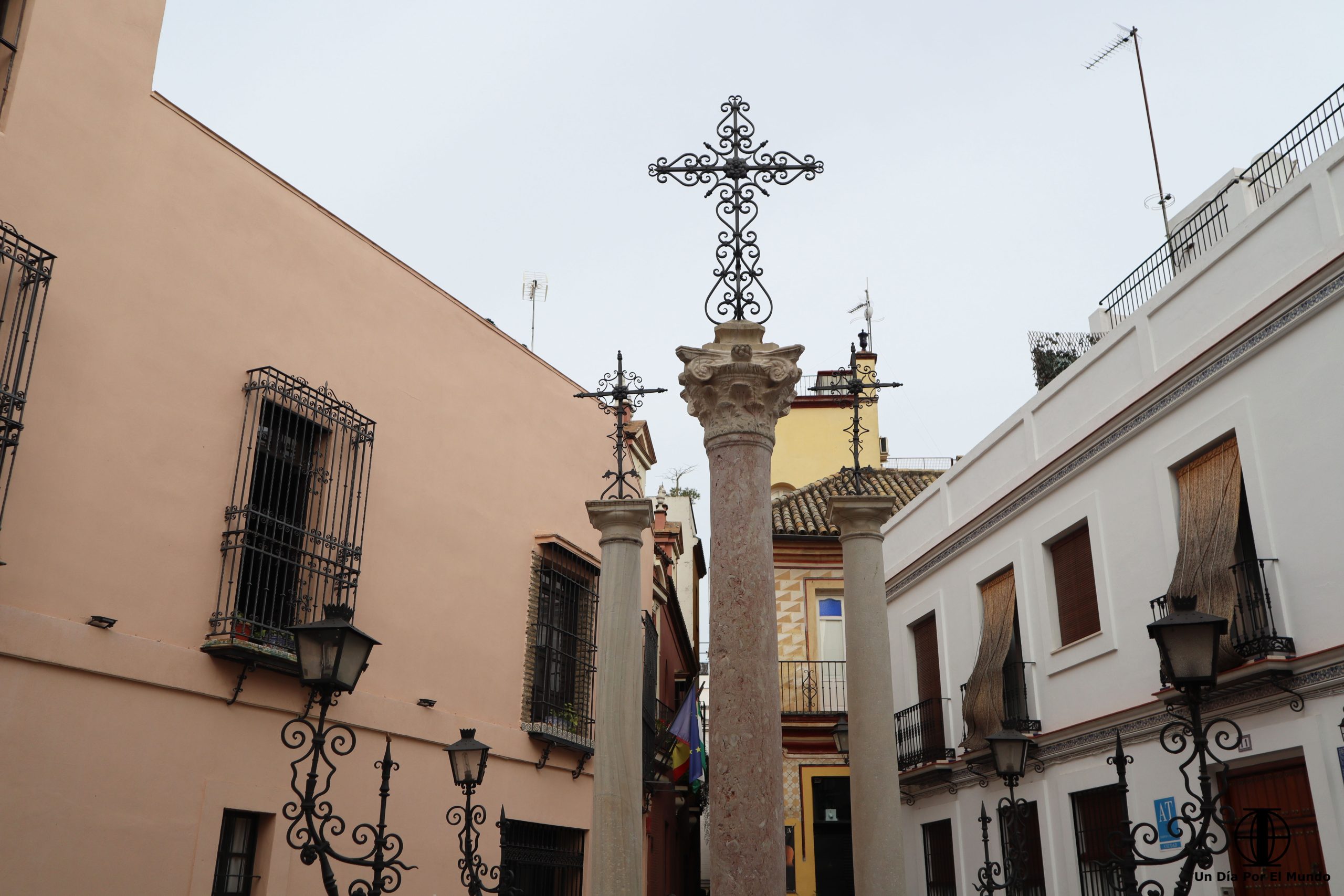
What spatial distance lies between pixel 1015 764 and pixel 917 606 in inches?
331

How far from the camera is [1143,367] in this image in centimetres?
1224

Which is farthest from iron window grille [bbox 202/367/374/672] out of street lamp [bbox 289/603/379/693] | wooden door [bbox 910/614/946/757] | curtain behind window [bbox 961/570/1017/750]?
wooden door [bbox 910/614/946/757]

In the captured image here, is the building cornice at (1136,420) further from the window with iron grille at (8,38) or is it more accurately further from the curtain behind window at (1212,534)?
the window with iron grille at (8,38)

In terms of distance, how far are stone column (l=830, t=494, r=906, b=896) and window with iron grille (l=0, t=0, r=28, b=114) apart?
6.83m

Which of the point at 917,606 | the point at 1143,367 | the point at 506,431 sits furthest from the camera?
the point at 917,606

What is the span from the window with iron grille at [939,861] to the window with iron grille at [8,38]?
545 inches

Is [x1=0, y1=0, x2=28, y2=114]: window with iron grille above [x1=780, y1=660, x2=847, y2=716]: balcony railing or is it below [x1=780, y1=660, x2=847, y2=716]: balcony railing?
above

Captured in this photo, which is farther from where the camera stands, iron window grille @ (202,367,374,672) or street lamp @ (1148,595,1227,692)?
iron window grille @ (202,367,374,672)

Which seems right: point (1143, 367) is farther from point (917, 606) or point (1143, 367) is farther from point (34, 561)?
point (34, 561)

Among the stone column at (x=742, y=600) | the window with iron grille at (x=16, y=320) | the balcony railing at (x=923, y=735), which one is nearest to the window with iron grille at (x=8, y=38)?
the window with iron grille at (x=16, y=320)

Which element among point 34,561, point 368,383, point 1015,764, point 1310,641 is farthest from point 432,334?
point 1310,641

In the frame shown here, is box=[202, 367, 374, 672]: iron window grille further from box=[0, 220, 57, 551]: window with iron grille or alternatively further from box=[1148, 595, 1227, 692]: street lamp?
box=[1148, 595, 1227, 692]: street lamp

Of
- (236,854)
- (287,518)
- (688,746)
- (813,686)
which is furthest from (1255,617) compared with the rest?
(813,686)

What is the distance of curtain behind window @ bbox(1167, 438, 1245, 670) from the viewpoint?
1018 cm
